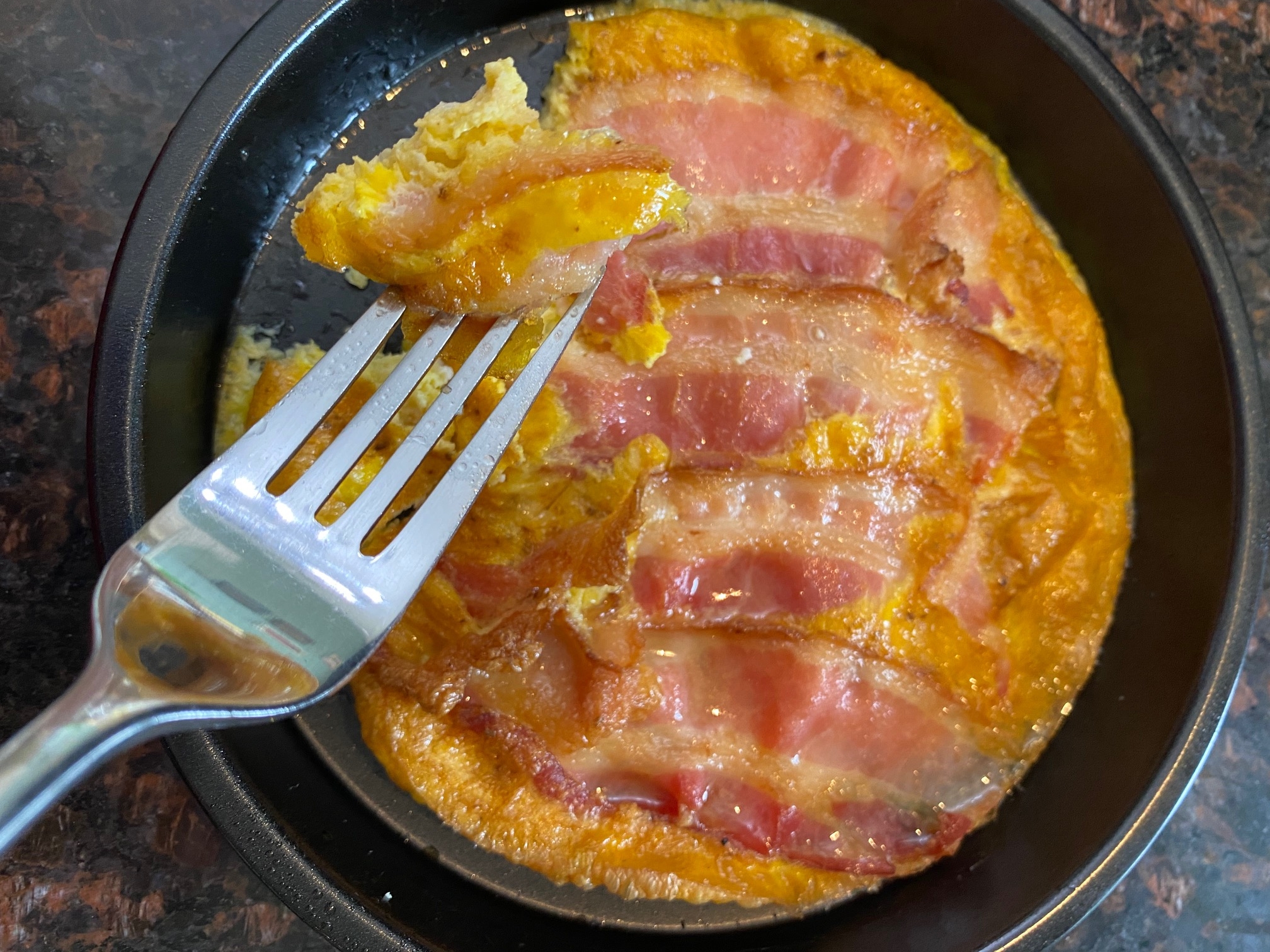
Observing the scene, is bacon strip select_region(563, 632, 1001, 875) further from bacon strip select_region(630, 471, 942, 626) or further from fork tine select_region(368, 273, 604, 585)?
fork tine select_region(368, 273, 604, 585)

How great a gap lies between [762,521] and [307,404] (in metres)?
0.72

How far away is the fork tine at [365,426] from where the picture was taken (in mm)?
930

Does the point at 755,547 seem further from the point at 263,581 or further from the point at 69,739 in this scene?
the point at 69,739

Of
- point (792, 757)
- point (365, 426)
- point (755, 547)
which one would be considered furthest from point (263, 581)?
point (792, 757)

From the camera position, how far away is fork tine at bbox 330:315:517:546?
3.07 ft

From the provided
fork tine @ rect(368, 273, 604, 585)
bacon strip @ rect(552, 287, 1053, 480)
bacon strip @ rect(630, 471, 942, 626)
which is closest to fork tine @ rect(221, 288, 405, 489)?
fork tine @ rect(368, 273, 604, 585)

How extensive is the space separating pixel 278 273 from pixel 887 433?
1091 mm

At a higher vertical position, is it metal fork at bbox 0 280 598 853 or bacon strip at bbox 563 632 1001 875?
metal fork at bbox 0 280 598 853

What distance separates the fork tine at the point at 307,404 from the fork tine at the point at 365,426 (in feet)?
0.11

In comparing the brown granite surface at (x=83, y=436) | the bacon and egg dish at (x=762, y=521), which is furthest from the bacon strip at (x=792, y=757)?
the brown granite surface at (x=83, y=436)

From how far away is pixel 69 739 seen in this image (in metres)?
0.74

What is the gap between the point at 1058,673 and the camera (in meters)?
1.45

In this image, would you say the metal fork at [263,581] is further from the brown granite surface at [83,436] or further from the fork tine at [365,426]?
the brown granite surface at [83,436]

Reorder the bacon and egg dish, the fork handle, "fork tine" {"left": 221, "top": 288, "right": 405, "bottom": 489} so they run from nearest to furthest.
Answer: the fork handle → "fork tine" {"left": 221, "top": 288, "right": 405, "bottom": 489} → the bacon and egg dish
